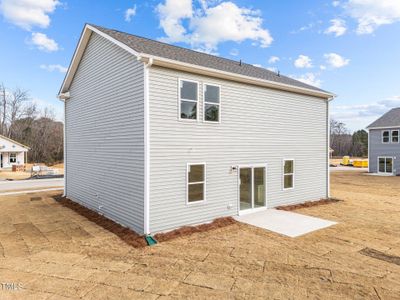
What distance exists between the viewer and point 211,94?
9297 mm

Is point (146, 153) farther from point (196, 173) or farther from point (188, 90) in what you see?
point (188, 90)

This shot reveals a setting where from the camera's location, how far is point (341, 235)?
7945mm

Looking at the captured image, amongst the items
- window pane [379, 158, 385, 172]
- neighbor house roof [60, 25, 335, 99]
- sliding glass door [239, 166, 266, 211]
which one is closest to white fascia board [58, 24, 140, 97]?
neighbor house roof [60, 25, 335, 99]

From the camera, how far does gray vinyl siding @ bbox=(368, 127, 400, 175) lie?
2789 cm

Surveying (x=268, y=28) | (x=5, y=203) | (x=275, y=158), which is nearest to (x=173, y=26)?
(x=268, y=28)

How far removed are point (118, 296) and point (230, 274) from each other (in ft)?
7.32

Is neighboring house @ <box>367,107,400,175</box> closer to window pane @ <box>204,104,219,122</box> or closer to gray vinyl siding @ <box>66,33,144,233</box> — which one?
window pane @ <box>204,104,219,122</box>

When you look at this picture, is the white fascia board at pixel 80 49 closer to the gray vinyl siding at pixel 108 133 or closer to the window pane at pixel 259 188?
the gray vinyl siding at pixel 108 133

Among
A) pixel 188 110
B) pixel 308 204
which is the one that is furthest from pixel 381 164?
pixel 188 110

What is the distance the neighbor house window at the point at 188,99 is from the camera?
8594mm

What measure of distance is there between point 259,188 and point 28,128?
1931 inches

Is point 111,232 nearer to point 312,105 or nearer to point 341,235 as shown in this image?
point 341,235

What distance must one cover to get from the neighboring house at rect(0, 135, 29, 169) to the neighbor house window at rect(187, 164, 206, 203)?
3812 cm

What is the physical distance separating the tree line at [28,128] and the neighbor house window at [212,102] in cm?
4466
